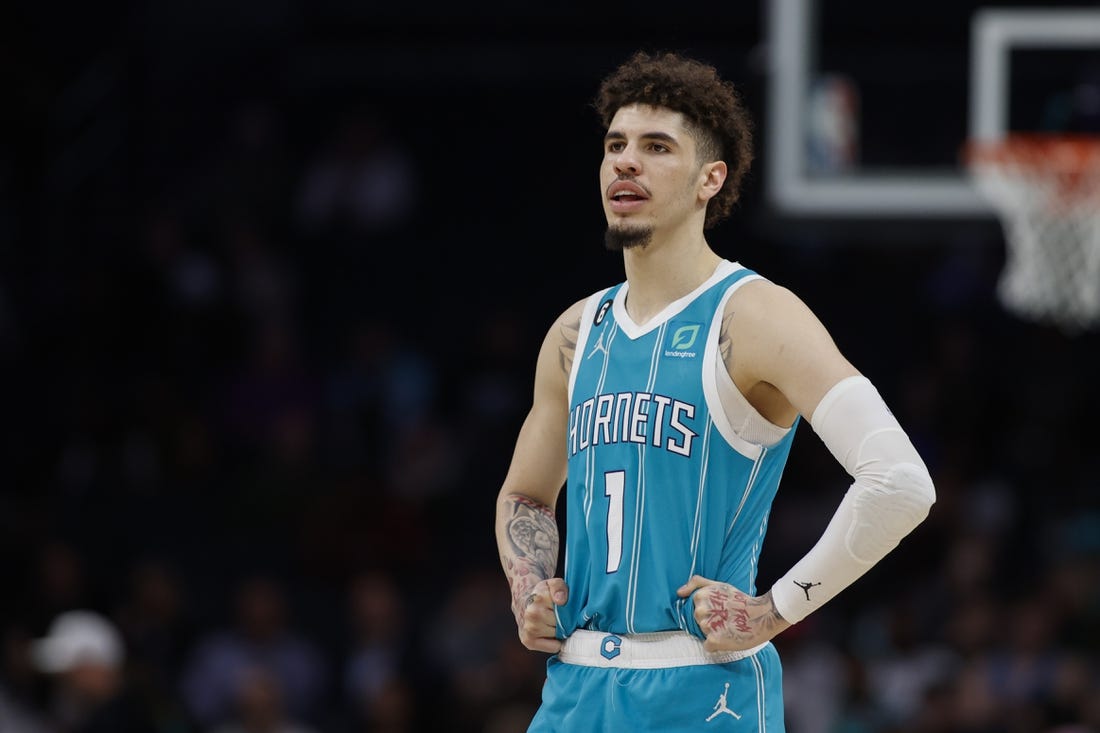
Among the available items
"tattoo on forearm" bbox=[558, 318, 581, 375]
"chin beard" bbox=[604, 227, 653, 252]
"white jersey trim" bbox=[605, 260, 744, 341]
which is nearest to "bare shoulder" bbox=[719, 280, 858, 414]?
"white jersey trim" bbox=[605, 260, 744, 341]

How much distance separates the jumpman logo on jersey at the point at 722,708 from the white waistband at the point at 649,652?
0.08 m

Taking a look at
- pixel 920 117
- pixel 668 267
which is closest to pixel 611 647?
pixel 668 267

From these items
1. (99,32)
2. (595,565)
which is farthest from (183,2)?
(595,565)

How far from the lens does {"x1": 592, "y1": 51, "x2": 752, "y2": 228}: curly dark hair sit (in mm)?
4812

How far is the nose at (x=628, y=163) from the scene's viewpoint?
4762 millimetres

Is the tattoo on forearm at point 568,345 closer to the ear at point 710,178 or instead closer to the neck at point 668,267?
the neck at point 668,267

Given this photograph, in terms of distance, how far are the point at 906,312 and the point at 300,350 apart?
5.27 metres

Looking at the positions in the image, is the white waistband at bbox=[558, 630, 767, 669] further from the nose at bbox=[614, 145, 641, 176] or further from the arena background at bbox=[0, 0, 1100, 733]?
the arena background at bbox=[0, 0, 1100, 733]

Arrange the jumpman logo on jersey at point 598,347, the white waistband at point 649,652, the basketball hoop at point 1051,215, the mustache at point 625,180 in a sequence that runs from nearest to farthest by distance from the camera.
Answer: the white waistband at point 649,652, the mustache at point 625,180, the jumpman logo on jersey at point 598,347, the basketball hoop at point 1051,215

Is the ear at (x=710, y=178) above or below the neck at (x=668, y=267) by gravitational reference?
above

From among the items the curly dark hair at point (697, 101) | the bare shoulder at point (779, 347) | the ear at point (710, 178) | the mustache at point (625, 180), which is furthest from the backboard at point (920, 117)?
the bare shoulder at point (779, 347)

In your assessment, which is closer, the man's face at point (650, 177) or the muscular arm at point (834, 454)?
the muscular arm at point (834, 454)

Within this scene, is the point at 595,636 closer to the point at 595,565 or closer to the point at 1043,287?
the point at 595,565

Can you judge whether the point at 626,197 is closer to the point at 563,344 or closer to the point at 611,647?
the point at 563,344
